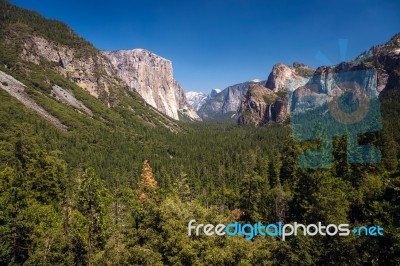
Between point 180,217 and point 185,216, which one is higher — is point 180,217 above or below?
below

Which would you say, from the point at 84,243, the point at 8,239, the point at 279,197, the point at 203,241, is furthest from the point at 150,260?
the point at 279,197

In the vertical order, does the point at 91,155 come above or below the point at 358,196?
above

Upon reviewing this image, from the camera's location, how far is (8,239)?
1387 inches

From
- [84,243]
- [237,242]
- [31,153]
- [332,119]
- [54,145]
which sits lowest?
[84,243]

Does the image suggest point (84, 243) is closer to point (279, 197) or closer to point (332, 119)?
point (279, 197)

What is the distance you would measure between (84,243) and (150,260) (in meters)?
13.9

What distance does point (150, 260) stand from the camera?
25938mm

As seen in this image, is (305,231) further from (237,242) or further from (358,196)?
(358,196)

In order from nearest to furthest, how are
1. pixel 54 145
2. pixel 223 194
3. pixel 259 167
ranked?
pixel 223 194, pixel 259 167, pixel 54 145

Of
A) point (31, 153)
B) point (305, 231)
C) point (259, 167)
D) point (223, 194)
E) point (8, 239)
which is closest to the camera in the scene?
point (305, 231)

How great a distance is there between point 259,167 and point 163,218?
5930 cm

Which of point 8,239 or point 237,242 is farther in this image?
point 8,239

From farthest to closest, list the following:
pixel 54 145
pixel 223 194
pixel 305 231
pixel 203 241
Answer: pixel 54 145, pixel 223 194, pixel 305 231, pixel 203 241

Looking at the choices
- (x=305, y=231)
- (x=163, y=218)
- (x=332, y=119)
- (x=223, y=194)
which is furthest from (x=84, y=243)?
(x=332, y=119)
